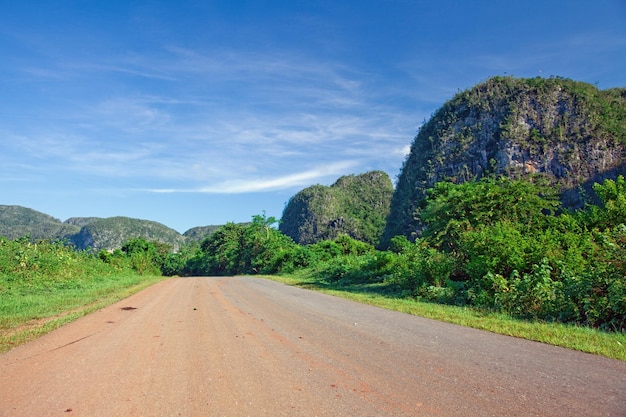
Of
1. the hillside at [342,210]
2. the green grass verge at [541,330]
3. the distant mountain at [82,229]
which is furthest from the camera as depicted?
the distant mountain at [82,229]

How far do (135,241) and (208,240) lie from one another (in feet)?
52.7

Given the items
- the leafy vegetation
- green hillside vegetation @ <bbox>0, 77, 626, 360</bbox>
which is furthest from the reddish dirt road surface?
the leafy vegetation

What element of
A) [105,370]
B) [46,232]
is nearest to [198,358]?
[105,370]

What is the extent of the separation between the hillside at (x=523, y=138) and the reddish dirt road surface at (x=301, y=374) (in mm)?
62002

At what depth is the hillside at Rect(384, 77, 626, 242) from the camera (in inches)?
2884

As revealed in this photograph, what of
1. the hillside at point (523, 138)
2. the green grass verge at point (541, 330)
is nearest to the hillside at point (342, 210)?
the hillside at point (523, 138)

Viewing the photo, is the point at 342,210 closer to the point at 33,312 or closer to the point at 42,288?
the point at 42,288

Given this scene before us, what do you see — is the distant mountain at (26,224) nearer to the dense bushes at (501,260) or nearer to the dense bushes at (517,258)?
the dense bushes at (501,260)

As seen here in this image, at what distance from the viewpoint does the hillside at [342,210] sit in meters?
136

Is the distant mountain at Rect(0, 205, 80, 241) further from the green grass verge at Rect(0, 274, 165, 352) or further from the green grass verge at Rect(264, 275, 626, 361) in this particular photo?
the green grass verge at Rect(264, 275, 626, 361)

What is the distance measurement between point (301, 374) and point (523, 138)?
90.0 m

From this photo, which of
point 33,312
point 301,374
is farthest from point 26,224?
point 301,374

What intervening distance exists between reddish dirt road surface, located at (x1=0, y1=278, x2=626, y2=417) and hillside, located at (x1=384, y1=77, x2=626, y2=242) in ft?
203

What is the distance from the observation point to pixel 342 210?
144 meters
